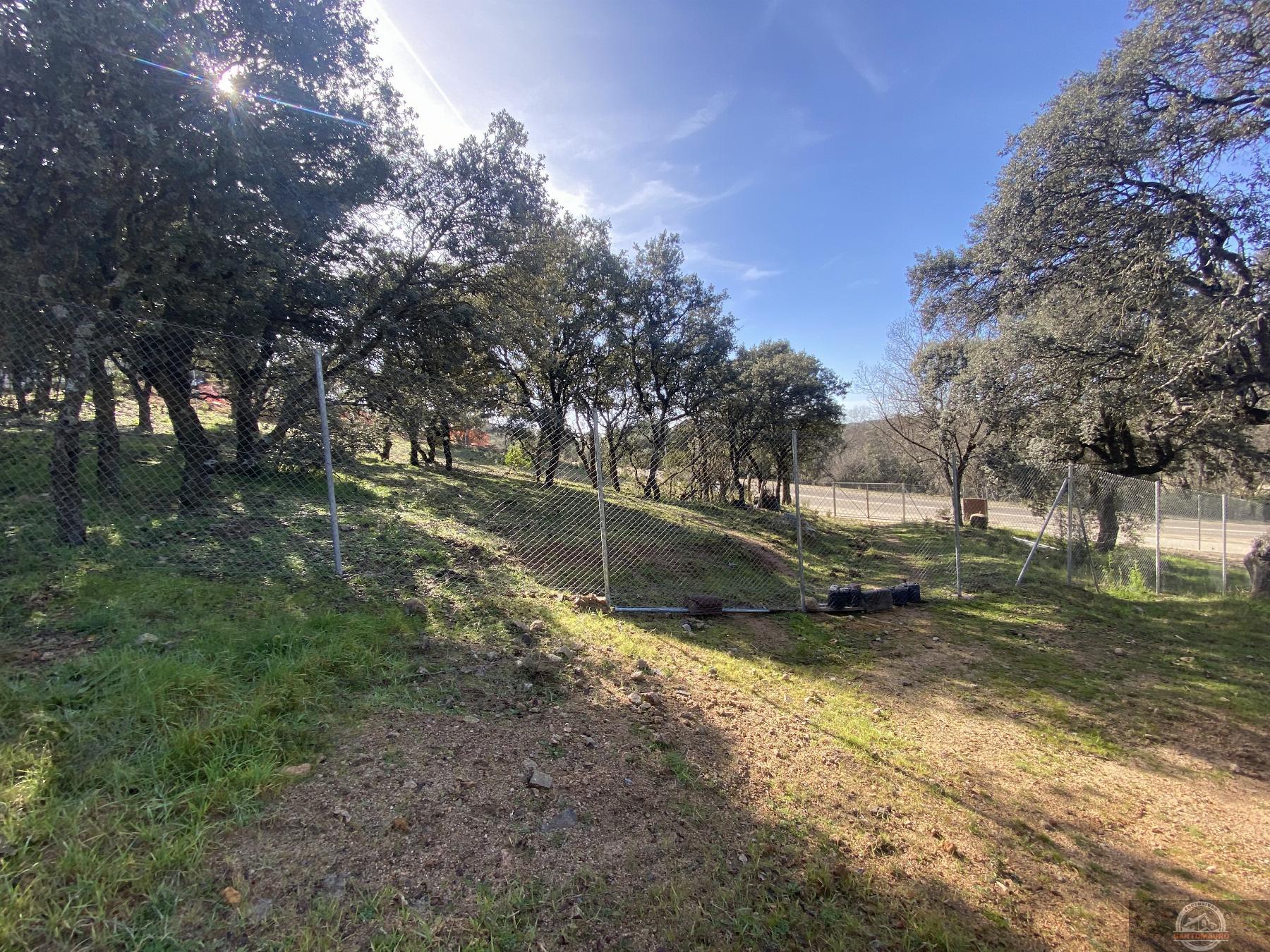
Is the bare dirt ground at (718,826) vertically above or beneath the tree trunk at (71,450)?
beneath

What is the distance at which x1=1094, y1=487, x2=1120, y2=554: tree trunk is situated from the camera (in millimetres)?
8492

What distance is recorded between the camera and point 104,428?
3.97 m

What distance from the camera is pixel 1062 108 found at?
232 inches

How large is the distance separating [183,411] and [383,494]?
3221mm

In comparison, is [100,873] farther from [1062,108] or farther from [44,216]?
[1062,108]

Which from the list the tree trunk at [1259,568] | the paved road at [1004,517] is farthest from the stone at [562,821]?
the tree trunk at [1259,568]

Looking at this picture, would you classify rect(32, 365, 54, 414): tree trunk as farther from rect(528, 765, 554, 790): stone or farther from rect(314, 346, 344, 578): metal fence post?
rect(528, 765, 554, 790): stone

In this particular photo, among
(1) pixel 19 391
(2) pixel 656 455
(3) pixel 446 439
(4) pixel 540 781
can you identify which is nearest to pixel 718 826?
(4) pixel 540 781

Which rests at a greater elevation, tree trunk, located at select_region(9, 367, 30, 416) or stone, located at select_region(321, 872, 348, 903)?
tree trunk, located at select_region(9, 367, 30, 416)

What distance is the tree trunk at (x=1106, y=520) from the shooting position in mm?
8492

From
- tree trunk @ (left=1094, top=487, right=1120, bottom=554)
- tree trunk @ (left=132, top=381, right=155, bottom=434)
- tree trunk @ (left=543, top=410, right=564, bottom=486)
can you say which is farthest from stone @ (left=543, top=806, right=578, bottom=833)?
tree trunk @ (left=1094, top=487, right=1120, bottom=554)

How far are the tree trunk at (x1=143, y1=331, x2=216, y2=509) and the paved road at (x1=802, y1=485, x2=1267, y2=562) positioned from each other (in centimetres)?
1139

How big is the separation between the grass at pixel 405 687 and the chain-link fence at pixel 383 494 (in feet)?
0.23
